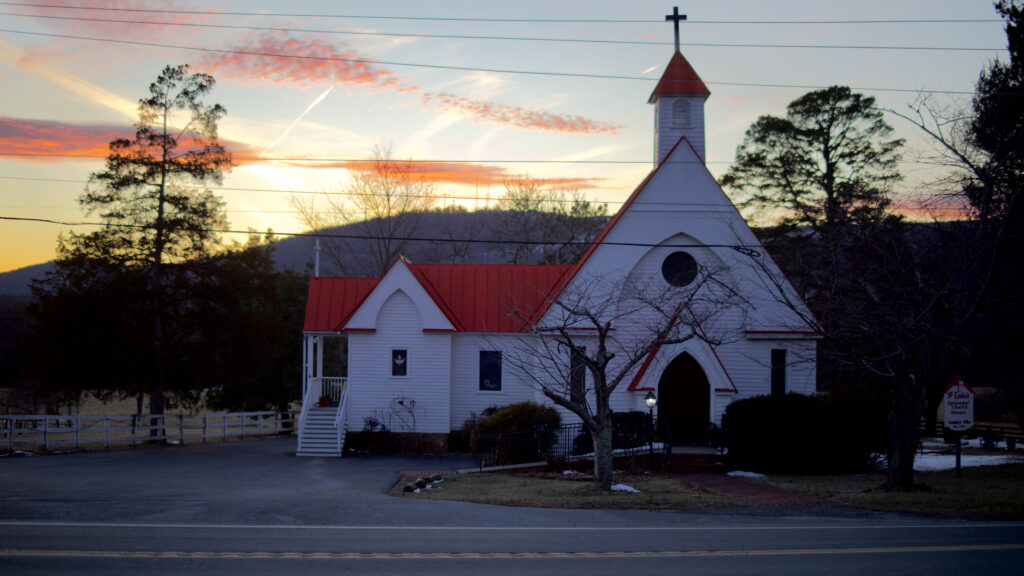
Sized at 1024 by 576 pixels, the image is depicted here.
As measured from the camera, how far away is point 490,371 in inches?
1185

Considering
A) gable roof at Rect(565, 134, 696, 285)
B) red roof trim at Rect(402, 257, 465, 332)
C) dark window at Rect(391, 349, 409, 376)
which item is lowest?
dark window at Rect(391, 349, 409, 376)

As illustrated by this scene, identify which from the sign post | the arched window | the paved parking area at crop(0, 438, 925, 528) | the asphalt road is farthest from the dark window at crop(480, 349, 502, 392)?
the sign post

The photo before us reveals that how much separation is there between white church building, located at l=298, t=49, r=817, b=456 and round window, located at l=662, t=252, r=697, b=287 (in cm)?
4

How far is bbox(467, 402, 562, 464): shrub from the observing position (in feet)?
76.8

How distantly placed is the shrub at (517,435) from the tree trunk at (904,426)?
9832mm

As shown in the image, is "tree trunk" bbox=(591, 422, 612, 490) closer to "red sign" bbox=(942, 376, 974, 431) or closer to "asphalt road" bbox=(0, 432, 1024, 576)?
"asphalt road" bbox=(0, 432, 1024, 576)

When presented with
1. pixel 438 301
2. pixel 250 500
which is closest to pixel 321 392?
pixel 438 301

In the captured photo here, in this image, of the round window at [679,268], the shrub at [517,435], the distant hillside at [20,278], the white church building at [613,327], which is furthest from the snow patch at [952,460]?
the distant hillside at [20,278]

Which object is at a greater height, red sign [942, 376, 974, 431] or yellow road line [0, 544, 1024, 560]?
red sign [942, 376, 974, 431]

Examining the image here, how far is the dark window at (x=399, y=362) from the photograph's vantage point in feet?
96.2

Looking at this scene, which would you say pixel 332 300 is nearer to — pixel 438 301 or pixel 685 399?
pixel 438 301

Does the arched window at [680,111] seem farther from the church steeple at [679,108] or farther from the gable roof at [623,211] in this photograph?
the gable roof at [623,211]

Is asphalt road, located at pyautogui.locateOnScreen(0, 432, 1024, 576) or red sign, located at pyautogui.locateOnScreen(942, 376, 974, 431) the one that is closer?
asphalt road, located at pyautogui.locateOnScreen(0, 432, 1024, 576)

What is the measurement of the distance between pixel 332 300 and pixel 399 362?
4.18 metres
